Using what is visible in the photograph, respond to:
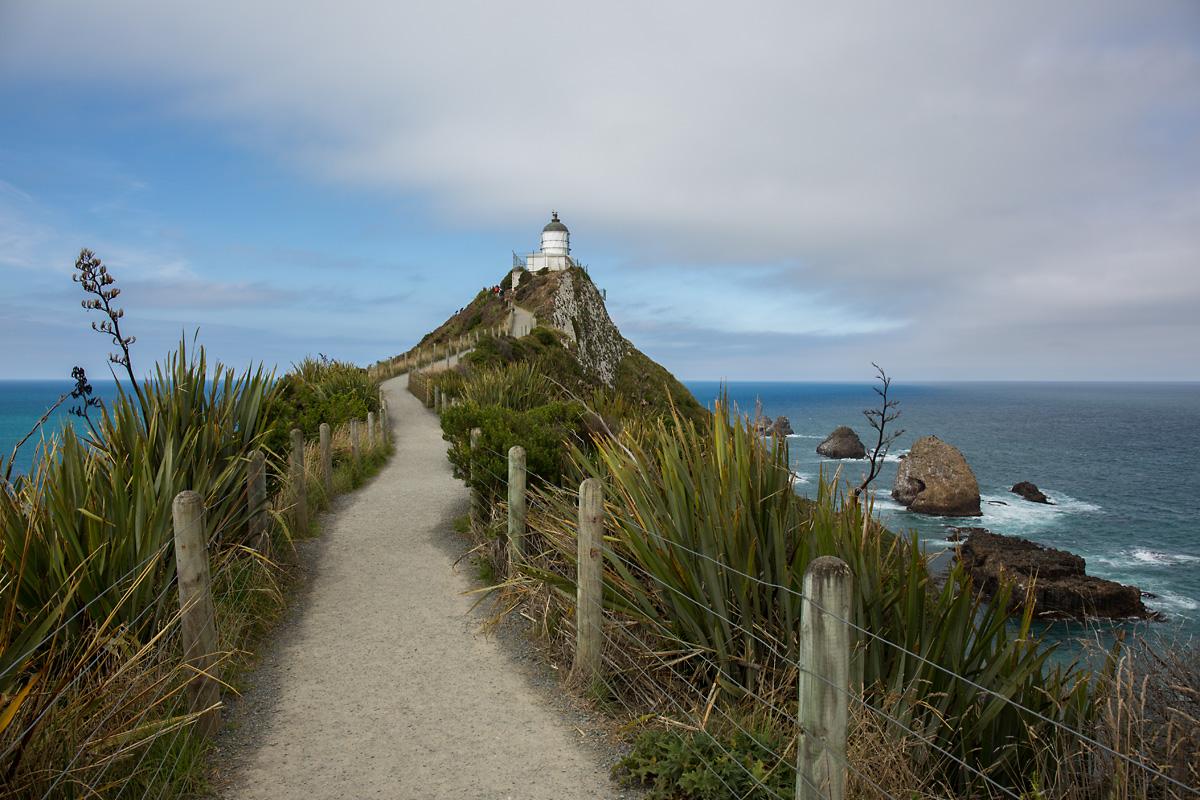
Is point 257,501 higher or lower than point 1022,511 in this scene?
higher

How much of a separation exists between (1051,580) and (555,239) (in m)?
64.9

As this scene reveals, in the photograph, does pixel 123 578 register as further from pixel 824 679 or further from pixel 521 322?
pixel 521 322

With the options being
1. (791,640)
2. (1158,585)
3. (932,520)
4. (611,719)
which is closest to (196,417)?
(611,719)

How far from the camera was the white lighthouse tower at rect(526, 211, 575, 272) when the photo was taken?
245 feet

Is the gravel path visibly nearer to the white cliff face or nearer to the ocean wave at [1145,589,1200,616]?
the ocean wave at [1145,589,1200,616]

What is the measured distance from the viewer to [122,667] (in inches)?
120

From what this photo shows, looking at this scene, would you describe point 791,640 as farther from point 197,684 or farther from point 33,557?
point 33,557

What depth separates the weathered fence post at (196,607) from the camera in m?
3.63

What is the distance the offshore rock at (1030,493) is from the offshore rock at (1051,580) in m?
17.5

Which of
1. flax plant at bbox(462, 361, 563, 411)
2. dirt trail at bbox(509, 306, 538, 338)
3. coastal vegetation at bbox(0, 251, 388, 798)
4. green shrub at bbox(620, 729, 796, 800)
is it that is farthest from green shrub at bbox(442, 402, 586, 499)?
dirt trail at bbox(509, 306, 538, 338)

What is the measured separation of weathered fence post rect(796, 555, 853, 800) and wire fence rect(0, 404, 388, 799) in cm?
260

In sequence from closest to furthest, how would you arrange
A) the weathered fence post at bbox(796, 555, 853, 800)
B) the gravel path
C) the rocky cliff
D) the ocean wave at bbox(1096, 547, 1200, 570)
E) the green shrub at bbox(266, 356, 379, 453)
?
the weathered fence post at bbox(796, 555, 853, 800), the gravel path, the green shrub at bbox(266, 356, 379, 453), the ocean wave at bbox(1096, 547, 1200, 570), the rocky cliff

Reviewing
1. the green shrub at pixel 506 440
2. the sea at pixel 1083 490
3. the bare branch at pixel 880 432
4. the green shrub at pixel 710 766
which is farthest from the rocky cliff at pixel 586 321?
the green shrub at pixel 710 766

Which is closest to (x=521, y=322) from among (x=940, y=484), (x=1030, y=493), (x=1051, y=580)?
(x=940, y=484)
